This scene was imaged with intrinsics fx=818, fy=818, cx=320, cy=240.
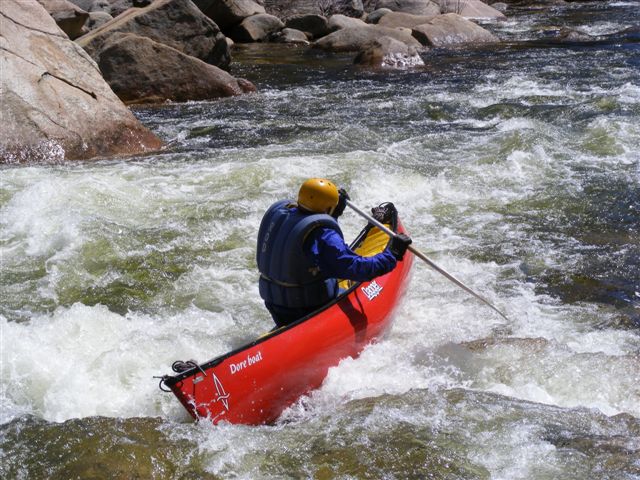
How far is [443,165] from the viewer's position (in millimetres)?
8727

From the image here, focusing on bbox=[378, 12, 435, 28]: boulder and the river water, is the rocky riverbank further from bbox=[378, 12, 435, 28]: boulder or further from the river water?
the river water

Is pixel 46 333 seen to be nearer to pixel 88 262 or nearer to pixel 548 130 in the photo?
pixel 88 262

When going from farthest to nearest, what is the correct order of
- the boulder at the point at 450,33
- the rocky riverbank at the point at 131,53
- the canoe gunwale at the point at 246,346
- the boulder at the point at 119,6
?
the boulder at the point at 119,6 < the boulder at the point at 450,33 < the rocky riverbank at the point at 131,53 < the canoe gunwale at the point at 246,346

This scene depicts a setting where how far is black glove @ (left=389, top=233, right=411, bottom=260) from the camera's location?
15.6ft

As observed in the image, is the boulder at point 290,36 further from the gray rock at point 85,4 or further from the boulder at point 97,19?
the gray rock at point 85,4

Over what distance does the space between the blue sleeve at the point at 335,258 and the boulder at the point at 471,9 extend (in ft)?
59.6

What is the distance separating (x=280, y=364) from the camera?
4.33 meters

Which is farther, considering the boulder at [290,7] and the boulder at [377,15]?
the boulder at [290,7]

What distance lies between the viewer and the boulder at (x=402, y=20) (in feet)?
59.2

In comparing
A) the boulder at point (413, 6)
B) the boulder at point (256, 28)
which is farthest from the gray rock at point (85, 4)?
the boulder at point (413, 6)

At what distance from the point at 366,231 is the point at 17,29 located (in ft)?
19.1

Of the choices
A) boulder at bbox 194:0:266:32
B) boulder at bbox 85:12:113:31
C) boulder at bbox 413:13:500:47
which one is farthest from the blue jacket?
boulder at bbox 194:0:266:32

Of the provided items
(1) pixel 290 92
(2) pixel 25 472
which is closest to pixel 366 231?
(2) pixel 25 472

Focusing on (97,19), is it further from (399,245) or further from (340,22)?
(399,245)
